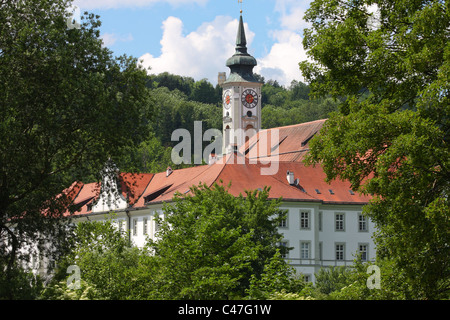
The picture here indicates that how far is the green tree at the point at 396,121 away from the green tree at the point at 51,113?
218 inches

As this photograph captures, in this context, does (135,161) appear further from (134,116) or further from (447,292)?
(447,292)

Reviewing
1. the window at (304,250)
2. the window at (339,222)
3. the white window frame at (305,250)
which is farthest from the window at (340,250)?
the window at (304,250)

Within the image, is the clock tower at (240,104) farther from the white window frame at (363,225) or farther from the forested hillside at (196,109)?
the white window frame at (363,225)

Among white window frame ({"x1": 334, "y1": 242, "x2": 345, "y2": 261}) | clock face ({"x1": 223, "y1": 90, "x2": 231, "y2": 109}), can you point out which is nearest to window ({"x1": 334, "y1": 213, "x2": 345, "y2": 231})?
white window frame ({"x1": 334, "y1": 242, "x2": 345, "y2": 261})

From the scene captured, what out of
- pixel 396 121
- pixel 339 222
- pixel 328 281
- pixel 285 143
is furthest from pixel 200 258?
pixel 285 143

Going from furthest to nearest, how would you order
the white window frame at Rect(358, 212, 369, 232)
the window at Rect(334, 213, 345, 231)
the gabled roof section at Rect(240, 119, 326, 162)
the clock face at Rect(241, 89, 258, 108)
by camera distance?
the clock face at Rect(241, 89, 258, 108) → the gabled roof section at Rect(240, 119, 326, 162) → the white window frame at Rect(358, 212, 369, 232) → the window at Rect(334, 213, 345, 231)

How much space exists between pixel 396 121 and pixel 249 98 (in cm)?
8007

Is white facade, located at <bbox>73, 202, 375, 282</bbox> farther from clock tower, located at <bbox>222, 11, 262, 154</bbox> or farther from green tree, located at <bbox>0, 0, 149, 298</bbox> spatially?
green tree, located at <bbox>0, 0, 149, 298</bbox>

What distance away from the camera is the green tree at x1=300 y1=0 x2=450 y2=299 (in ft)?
55.1

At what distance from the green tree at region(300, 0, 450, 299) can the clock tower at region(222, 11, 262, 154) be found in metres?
75.0

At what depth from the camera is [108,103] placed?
21.9 metres

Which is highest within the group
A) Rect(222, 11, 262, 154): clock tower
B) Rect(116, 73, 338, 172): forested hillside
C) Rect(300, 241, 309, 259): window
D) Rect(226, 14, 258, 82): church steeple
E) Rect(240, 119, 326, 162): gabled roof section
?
Rect(116, 73, 338, 172): forested hillside

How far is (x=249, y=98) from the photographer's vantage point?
9675 centimetres
